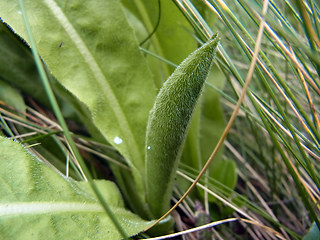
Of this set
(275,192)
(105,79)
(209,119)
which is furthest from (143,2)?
(275,192)

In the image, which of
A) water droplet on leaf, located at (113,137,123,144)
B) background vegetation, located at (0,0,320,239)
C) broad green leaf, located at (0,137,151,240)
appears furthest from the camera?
water droplet on leaf, located at (113,137,123,144)

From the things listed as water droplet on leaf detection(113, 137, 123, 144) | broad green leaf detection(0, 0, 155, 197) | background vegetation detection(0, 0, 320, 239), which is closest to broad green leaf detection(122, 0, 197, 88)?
background vegetation detection(0, 0, 320, 239)

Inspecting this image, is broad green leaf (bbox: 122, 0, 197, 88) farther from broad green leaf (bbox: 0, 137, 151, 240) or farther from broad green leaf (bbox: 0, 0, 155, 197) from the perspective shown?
broad green leaf (bbox: 0, 137, 151, 240)

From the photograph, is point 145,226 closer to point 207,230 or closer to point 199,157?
point 207,230

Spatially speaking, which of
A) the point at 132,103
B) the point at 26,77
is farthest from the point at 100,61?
the point at 26,77

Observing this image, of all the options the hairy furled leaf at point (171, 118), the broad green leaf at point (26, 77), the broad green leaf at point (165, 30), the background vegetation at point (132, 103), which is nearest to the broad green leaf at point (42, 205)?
the background vegetation at point (132, 103)

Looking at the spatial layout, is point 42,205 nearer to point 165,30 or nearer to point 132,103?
point 132,103

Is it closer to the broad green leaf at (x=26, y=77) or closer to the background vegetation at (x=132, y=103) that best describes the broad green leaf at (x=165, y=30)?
the background vegetation at (x=132, y=103)
